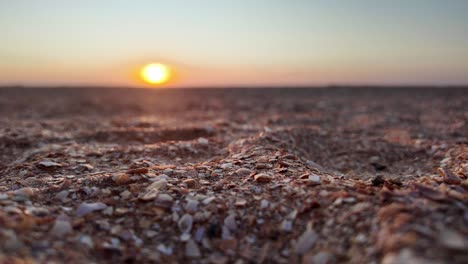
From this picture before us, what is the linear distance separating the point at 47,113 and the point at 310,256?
34.1ft

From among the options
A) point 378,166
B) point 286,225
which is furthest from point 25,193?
point 378,166

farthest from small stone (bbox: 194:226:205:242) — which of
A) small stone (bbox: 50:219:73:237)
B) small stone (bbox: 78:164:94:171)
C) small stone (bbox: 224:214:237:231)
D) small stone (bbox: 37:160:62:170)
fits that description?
small stone (bbox: 37:160:62:170)

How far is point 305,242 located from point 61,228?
150 cm

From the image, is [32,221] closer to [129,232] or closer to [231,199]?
[129,232]

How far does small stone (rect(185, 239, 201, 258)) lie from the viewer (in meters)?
2.23

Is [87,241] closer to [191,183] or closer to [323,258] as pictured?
[191,183]

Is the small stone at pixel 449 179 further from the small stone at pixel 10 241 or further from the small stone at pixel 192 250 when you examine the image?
the small stone at pixel 10 241

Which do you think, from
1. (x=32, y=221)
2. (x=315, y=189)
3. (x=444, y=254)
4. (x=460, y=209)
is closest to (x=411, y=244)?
(x=444, y=254)

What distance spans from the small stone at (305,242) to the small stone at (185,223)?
2.37 ft

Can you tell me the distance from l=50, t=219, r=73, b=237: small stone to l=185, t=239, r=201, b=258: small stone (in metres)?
0.73

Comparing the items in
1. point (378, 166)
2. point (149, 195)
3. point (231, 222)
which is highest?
point (149, 195)

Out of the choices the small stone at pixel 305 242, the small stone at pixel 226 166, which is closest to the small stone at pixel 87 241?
the small stone at pixel 305 242

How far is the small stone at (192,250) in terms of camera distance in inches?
87.7

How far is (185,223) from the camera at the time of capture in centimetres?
246
